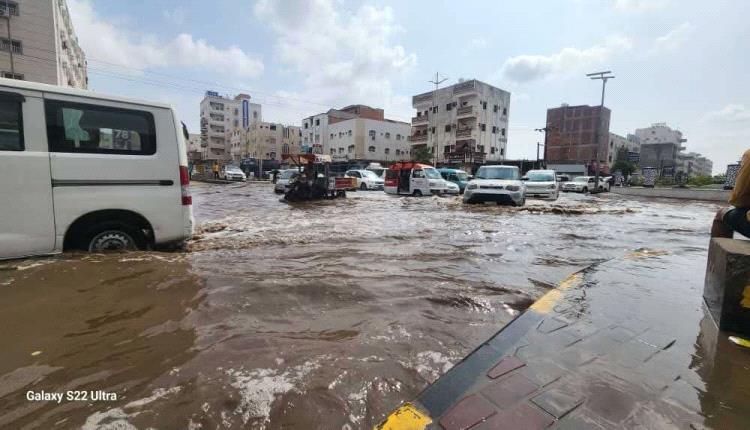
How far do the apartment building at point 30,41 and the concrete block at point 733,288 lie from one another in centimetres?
3609

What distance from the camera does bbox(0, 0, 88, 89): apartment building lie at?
24922 mm

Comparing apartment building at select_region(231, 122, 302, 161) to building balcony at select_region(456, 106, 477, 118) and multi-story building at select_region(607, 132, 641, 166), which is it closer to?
building balcony at select_region(456, 106, 477, 118)

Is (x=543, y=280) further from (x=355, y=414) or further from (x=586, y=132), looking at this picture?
(x=586, y=132)

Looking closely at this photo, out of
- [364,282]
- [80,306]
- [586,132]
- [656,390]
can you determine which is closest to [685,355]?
[656,390]

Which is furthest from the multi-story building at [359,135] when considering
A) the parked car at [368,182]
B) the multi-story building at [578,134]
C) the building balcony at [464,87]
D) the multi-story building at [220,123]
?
the parked car at [368,182]

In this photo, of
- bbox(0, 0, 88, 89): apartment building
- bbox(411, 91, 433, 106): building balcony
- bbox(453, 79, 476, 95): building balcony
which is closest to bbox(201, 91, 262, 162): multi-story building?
bbox(411, 91, 433, 106): building balcony

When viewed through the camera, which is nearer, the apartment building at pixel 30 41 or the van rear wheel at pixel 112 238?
the van rear wheel at pixel 112 238

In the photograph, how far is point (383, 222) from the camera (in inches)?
355

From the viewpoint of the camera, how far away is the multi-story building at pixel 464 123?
47188mm

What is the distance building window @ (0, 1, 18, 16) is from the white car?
34482 millimetres

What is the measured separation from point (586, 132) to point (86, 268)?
68796 millimetres

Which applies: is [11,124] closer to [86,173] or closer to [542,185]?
[86,173]

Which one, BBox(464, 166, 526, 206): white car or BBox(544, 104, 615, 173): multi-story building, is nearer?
BBox(464, 166, 526, 206): white car

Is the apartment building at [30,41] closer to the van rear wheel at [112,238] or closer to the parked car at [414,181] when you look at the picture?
the parked car at [414,181]
